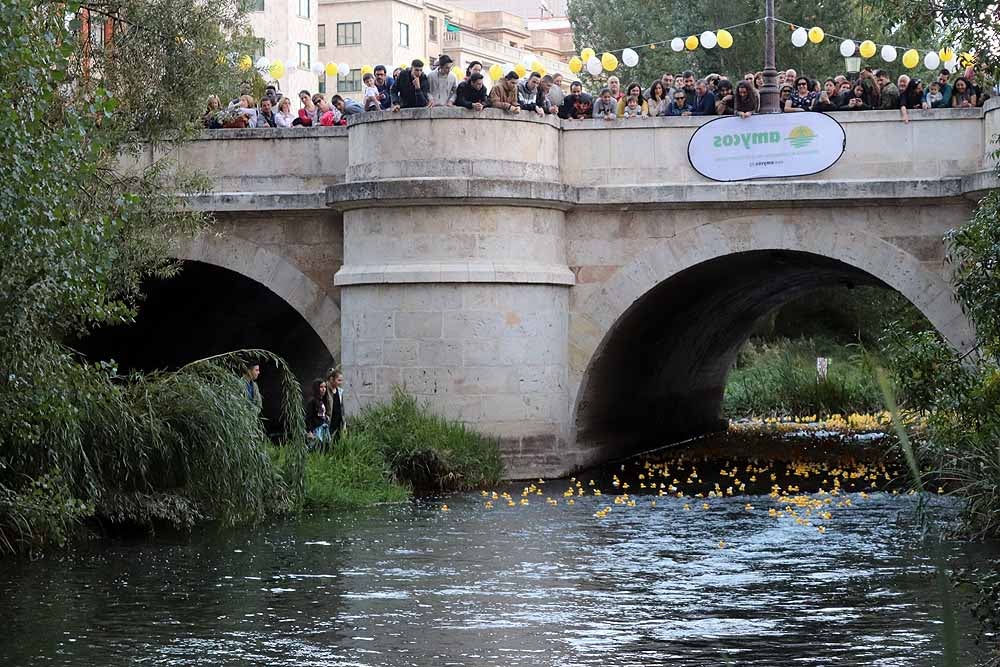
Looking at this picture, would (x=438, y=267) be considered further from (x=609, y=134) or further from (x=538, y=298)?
(x=609, y=134)

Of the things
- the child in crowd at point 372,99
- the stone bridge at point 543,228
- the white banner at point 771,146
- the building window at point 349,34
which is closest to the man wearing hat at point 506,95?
the stone bridge at point 543,228

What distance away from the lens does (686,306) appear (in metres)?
21.4

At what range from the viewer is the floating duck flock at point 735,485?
15.8 metres

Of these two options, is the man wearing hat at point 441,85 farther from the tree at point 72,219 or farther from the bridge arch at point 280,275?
the tree at point 72,219

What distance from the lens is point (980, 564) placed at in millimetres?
11836

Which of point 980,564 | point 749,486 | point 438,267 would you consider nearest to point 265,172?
point 438,267

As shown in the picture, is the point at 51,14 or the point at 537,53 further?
the point at 537,53

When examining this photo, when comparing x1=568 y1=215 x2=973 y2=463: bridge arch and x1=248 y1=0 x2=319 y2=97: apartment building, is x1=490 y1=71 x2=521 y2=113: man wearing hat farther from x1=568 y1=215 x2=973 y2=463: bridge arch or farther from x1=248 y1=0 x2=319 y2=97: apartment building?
x1=248 y1=0 x2=319 y2=97: apartment building

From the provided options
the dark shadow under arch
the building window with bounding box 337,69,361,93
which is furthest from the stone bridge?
the building window with bounding box 337,69,361,93

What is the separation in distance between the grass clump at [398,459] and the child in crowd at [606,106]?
4190 mm

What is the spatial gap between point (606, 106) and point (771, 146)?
2.32 meters

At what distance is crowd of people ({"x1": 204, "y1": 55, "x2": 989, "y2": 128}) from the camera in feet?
59.1

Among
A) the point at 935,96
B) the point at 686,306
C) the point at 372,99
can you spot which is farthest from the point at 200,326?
the point at 935,96

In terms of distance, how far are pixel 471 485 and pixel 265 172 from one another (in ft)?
15.3
